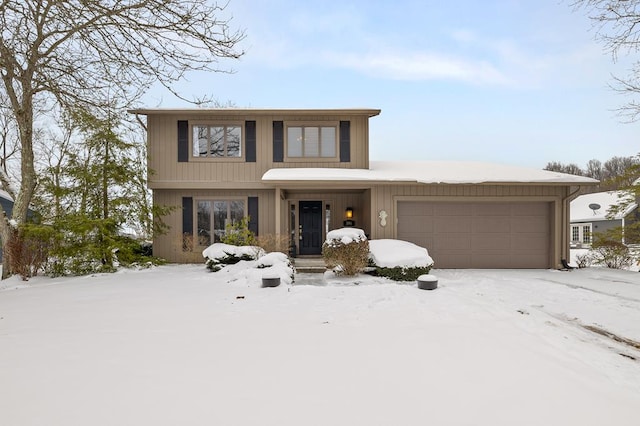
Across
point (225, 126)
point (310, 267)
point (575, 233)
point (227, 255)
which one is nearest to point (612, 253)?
point (310, 267)

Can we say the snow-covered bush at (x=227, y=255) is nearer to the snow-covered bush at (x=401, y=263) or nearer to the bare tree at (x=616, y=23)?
the snow-covered bush at (x=401, y=263)

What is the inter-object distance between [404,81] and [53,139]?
2246cm

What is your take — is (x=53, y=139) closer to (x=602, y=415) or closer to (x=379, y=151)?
(x=602, y=415)

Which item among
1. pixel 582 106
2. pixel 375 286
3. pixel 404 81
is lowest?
pixel 375 286

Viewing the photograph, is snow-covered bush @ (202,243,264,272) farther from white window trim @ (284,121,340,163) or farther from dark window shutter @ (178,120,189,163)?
dark window shutter @ (178,120,189,163)

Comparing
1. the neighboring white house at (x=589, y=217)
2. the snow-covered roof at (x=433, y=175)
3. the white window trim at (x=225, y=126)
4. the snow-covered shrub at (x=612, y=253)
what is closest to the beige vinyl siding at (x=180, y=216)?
the white window trim at (x=225, y=126)

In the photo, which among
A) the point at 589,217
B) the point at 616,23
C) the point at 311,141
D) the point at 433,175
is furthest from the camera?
the point at 589,217

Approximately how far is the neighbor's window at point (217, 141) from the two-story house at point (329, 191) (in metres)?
0.03

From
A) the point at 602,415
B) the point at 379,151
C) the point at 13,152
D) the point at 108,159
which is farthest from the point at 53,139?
the point at 379,151

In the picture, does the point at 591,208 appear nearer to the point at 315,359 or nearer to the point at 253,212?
the point at 253,212

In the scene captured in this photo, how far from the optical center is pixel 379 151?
190 ft

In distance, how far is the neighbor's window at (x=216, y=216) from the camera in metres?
11.0

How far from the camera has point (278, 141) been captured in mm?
11109

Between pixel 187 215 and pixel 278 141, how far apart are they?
4079mm
